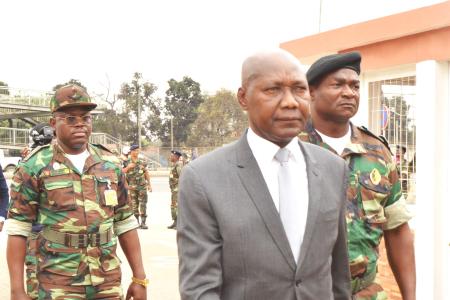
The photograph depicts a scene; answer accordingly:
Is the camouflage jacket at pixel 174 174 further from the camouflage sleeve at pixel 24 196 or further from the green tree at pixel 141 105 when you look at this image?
the green tree at pixel 141 105

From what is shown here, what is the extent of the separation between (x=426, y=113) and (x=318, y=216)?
14.0 feet

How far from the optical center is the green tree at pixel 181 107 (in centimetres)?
6431

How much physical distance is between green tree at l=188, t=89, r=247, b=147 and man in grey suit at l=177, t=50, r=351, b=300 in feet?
182

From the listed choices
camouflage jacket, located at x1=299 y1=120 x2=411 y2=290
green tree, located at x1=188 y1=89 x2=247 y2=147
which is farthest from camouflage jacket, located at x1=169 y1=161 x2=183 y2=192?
green tree, located at x1=188 y1=89 x2=247 y2=147

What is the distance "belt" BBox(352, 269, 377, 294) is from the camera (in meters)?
3.20

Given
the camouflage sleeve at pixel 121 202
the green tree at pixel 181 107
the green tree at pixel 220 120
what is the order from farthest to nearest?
1. the green tree at pixel 181 107
2. the green tree at pixel 220 120
3. the camouflage sleeve at pixel 121 202

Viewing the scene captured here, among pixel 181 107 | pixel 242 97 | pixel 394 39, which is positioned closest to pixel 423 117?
pixel 394 39

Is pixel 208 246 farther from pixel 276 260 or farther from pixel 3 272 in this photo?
pixel 3 272

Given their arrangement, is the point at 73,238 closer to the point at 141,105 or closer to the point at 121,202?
the point at 121,202

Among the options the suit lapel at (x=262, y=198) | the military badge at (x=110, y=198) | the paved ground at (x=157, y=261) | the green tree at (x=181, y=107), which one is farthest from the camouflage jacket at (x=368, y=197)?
the green tree at (x=181, y=107)

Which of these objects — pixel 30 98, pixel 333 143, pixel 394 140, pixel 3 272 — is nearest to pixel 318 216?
pixel 333 143

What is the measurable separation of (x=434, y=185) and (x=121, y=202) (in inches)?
121

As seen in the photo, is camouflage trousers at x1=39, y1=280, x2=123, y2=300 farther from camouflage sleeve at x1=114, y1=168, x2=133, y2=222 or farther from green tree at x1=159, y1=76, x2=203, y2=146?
green tree at x1=159, y1=76, x2=203, y2=146

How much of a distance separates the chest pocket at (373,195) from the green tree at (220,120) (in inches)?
2138
